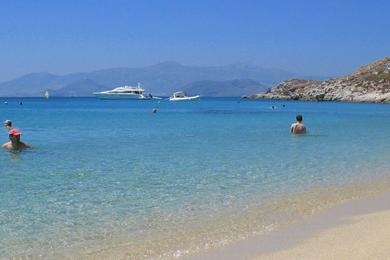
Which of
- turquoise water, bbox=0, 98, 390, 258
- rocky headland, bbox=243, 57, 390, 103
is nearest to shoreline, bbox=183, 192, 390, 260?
turquoise water, bbox=0, 98, 390, 258

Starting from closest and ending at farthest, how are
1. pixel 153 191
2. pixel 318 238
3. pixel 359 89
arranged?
pixel 318 238, pixel 153 191, pixel 359 89

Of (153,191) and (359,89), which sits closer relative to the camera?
(153,191)

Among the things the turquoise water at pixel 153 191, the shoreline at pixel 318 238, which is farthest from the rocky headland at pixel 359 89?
the shoreline at pixel 318 238

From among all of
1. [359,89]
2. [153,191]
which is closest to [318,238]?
[153,191]

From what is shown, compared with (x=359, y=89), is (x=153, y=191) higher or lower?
higher

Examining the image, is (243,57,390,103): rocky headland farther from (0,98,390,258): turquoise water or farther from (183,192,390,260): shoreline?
(183,192,390,260): shoreline

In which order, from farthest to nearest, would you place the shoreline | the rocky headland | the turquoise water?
the rocky headland → the turquoise water → the shoreline

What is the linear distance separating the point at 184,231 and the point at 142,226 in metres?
0.86

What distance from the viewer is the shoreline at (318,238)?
28.1 feet

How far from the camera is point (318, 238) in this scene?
31.2 ft

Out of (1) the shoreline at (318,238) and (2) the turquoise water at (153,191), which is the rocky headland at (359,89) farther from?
(1) the shoreline at (318,238)

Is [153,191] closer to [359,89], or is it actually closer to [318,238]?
[318,238]

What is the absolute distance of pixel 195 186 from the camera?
1521 cm

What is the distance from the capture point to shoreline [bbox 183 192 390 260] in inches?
337
